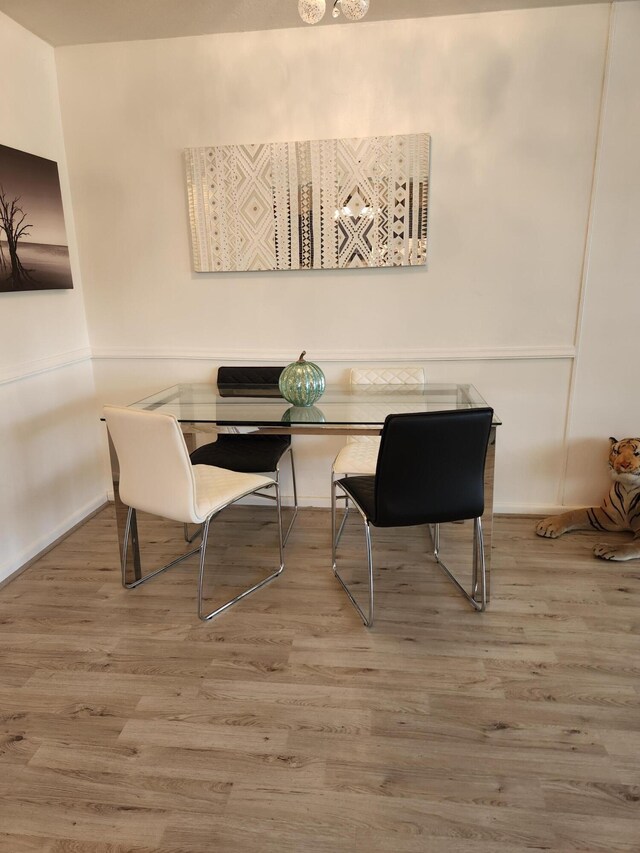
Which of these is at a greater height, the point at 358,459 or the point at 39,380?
the point at 39,380

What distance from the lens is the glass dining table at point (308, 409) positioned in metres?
2.27

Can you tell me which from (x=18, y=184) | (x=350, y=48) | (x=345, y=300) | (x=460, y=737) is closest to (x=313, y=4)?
(x=350, y=48)

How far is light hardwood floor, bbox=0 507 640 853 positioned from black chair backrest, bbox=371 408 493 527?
48 cm

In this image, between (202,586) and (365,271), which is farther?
(365,271)

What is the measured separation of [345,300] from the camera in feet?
10.0

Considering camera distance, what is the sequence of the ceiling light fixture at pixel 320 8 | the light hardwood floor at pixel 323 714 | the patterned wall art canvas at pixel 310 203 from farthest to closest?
the patterned wall art canvas at pixel 310 203, the ceiling light fixture at pixel 320 8, the light hardwood floor at pixel 323 714

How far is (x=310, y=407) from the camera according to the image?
2.51 metres

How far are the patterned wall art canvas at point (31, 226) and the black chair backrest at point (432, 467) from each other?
1.92 m

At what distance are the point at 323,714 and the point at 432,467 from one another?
0.88 meters

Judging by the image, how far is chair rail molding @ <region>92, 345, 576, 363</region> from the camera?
297cm

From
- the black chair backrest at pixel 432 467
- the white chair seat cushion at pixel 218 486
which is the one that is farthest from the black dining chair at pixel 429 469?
the white chair seat cushion at pixel 218 486

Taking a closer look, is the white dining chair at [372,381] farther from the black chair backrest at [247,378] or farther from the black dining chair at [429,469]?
the black dining chair at [429,469]

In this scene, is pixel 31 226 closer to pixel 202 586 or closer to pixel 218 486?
pixel 218 486

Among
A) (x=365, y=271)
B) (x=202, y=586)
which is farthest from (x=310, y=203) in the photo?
(x=202, y=586)
